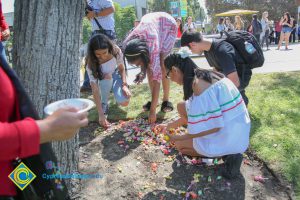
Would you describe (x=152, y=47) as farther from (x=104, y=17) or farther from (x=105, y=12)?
(x=104, y=17)

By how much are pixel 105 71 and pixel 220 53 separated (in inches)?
62.8

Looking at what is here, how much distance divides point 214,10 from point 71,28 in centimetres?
4326

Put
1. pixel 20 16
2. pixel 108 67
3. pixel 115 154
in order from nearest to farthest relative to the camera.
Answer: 1. pixel 20 16
2. pixel 115 154
3. pixel 108 67

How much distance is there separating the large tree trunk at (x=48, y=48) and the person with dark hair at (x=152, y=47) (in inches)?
47.7

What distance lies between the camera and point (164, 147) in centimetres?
342

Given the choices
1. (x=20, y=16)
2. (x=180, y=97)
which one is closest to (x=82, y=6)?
(x=20, y=16)

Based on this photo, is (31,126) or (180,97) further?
(180,97)

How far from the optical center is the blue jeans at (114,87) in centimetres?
433

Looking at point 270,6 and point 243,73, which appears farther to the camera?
point 270,6

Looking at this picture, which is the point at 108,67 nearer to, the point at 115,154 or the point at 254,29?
the point at 115,154

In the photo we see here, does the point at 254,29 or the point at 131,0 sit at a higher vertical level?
the point at 131,0

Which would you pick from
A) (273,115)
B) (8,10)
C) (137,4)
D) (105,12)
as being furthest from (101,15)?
(137,4)

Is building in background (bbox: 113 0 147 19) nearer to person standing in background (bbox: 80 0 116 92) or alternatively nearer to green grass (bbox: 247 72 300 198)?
person standing in background (bbox: 80 0 116 92)

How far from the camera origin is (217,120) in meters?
2.58
